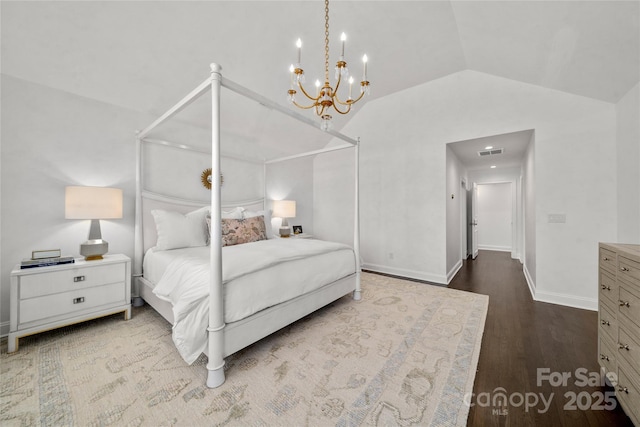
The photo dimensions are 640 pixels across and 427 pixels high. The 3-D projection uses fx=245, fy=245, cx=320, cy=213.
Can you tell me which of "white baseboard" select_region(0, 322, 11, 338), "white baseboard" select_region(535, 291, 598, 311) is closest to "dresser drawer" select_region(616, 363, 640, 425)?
"white baseboard" select_region(535, 291, 598, 311)

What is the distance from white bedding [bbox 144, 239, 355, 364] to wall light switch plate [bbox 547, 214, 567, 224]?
2.71m

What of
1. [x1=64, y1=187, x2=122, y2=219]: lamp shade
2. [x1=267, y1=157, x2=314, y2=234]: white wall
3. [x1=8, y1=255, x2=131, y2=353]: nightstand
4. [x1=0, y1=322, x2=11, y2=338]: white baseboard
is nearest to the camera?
[x1=8, y1=255, x2=131, y2=353]: nightstand

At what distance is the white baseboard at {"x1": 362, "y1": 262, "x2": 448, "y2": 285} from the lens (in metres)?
3.74

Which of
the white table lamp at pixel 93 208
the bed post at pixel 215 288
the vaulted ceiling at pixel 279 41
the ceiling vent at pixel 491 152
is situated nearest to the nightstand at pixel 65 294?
the white table lamp at pixel 93 208

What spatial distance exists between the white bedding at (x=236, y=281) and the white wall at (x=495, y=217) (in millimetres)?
6659

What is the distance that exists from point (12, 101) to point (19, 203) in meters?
0.90

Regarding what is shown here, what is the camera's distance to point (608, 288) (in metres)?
1.44

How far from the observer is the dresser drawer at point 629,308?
3.78 feet

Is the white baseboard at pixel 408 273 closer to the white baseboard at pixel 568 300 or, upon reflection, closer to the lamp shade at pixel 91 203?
the white baseboard at pixel 568 300

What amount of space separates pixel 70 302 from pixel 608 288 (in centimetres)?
391

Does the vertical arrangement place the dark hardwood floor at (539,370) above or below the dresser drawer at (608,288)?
below

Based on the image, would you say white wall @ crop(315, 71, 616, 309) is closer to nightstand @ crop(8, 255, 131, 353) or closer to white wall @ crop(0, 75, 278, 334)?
white wall @ crop(0, 75, 278, 334)

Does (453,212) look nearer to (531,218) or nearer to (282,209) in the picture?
(531,218)

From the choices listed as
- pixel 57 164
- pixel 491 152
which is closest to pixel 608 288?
pixel 491 152
